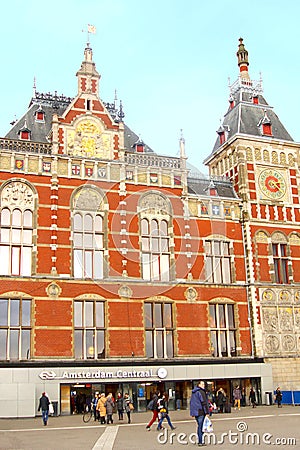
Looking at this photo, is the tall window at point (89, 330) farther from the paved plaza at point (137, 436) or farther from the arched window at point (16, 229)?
the paved plaza at point (137, 436)

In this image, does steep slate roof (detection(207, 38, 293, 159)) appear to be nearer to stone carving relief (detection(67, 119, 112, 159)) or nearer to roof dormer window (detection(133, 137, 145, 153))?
roof dormer window (detection(133, 137, 145, 153))

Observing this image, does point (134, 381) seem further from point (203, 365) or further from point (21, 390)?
Result: point (21, 390)

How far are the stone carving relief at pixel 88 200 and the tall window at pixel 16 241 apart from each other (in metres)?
2.62

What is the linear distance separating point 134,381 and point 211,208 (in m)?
11.4

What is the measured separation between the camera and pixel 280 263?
34.3 m

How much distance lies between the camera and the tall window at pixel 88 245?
96.9 ft

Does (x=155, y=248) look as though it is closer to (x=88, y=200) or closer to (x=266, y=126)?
(x=88, y=200)

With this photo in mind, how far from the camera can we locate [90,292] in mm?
29125

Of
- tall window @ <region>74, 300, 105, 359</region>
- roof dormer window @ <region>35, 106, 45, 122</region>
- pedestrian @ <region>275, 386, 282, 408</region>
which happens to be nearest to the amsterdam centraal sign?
tall window @ <region>74, 300, 105, 359</region>

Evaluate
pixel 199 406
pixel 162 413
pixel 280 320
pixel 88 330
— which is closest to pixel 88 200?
pixel 88 330

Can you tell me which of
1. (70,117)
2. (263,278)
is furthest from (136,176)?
(263,278)

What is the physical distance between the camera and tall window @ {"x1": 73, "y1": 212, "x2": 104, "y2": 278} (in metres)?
29.5

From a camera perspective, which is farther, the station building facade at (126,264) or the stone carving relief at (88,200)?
the stone carving relief at (88,200)

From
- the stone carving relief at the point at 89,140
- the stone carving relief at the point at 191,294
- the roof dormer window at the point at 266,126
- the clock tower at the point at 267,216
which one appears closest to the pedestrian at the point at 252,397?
the clock tower at the point at 267,216
